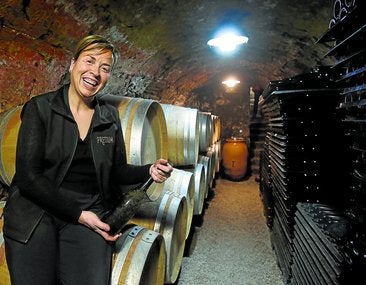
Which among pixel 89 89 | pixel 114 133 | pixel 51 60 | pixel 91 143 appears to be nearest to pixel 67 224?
pixel 91 143

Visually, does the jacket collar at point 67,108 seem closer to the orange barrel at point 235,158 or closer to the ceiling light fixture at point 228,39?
the ceiling light fixture at point 228,39

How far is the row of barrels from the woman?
177 mm

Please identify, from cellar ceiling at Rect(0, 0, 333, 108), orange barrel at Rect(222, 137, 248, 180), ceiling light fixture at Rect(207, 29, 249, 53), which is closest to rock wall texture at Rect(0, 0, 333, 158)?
cellar ceiling at Rect(0, 0, 333, 108)

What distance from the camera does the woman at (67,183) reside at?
4.76 feet

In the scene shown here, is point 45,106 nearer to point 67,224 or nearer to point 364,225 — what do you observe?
point 67,224

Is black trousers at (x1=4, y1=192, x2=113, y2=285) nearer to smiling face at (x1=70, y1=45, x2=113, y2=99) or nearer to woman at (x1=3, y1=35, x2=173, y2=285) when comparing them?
woman at (x1=3, y1=35, x2=173, y2=285)

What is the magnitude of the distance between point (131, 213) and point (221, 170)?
857 cm

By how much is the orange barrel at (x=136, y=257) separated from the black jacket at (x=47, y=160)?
29 cm

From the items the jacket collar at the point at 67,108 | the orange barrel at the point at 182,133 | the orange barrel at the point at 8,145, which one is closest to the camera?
the jacket collar at the point at 67,108

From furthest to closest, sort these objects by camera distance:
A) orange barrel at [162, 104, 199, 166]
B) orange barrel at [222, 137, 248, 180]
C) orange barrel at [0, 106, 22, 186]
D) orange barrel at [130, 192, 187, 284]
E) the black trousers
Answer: orange barrel at [222, 137, 248, 180] < orange barrel at [162, 104, 199, 166] < orange barrel at [130, 192, 187, 284] < orange barrel at [0, 106, 22, 186] < the black trousers

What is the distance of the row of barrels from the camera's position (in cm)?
173

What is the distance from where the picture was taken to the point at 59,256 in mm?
1535

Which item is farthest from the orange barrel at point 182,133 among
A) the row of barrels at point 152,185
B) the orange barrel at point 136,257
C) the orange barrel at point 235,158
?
the orange barrel at point 235,158

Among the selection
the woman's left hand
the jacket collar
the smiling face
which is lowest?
the woman's left hand
